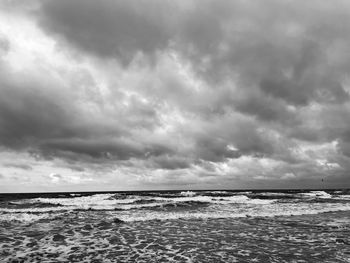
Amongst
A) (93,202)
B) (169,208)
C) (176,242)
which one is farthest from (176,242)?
(93,202)

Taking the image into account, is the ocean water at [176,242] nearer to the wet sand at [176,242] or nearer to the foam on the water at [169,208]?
the wet sand at [176,242]

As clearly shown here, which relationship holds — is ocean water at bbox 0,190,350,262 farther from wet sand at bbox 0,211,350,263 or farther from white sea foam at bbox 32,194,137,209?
white sea foam at bbox 32,194,137,209

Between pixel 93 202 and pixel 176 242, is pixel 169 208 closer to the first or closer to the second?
pixel 93 202

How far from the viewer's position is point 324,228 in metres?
17.7

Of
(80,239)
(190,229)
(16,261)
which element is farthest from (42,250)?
(190,229)

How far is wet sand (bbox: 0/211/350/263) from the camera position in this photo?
444 inches

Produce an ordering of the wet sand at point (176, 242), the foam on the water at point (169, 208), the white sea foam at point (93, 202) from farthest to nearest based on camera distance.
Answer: the white sea foam at point (93, 202) → the foam on the water at point (169, 208) → the wet sand at point (176, 242)

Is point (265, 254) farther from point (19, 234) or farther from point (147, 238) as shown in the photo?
point (19, 234)

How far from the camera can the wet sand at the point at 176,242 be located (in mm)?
11281

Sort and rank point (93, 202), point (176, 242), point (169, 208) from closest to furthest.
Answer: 1. point (176, 242)
2. point (169, 208)
3. point (93, 202)

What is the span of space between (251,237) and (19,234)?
1253 centimetres

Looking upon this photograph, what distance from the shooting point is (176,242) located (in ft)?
45.7

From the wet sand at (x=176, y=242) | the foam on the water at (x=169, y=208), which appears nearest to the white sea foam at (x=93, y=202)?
the foam on the water at (x=169, y=208)

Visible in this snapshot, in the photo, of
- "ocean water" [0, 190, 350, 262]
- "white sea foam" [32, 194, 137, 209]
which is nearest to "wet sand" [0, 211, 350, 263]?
"ocean water" [0, 190, 350, 262]
